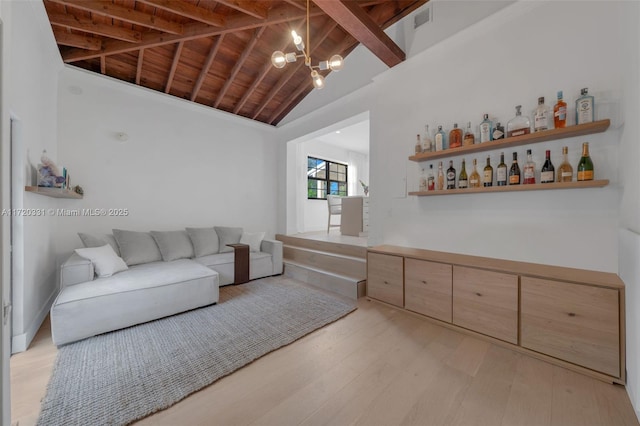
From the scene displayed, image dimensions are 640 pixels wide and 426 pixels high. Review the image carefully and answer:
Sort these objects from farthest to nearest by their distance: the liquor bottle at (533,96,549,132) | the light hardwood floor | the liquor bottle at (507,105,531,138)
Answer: the liquor bottle at (507,105,531,138), the liquor bottle at (533,96,549,132), the light hardwood floor

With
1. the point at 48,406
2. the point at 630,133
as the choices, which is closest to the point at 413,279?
the point at 630,133

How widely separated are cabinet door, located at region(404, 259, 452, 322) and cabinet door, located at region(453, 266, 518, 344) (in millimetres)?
77

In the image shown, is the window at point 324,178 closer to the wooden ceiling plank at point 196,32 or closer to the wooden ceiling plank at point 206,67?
the wooden ceiling plank at point 206,67

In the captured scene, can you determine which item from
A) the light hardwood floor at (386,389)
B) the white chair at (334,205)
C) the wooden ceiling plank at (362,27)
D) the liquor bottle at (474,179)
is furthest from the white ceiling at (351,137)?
the light hardwood floor at (386,389)

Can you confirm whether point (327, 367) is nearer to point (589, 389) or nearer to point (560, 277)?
point (589, 389)

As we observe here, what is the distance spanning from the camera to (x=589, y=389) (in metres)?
1.59

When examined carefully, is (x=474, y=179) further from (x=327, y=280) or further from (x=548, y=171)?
(x=327, y=280)

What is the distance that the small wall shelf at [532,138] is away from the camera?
6.03 ft

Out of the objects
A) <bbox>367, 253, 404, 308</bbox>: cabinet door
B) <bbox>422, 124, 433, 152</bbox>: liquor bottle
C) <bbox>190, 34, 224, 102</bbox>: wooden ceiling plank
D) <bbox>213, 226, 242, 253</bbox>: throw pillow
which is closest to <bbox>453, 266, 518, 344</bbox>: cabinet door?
<bbox>367, 253, 404, 308</bbox>: cabinet door

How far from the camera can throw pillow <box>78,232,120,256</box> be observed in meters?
2.99

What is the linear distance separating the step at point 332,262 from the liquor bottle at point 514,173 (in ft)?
6.19

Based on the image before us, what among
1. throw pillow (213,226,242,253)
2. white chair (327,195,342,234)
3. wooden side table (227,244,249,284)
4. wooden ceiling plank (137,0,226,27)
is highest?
wooden ceiling plank (137,0,226,27)

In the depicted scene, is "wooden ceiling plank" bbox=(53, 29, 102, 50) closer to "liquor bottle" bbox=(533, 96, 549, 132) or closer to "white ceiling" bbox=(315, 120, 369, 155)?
"white ceiling" bbox=(315, 120, 369, 155)

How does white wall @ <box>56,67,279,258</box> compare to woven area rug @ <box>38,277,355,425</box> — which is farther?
white wall @ <box>56,67,279,258</box>
